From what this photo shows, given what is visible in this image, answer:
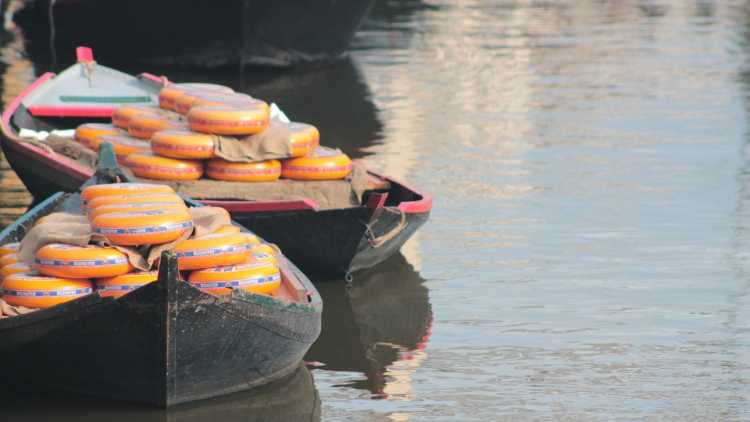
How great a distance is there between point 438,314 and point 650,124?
337 inches

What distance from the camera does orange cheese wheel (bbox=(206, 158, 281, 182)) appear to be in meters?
11.6

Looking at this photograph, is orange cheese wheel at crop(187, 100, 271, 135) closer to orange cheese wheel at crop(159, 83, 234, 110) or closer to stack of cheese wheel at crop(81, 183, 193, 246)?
orange cheese wheel at crop(159, 83, 234, 110)

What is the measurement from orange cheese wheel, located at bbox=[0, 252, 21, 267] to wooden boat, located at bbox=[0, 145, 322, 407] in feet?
2.13

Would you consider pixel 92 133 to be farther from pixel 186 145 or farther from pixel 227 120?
pixel 227 120

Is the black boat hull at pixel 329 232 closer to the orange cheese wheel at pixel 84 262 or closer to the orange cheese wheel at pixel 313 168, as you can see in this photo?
the orange cheese wheel at pixel 313 168

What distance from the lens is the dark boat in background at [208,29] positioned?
23.6 meters

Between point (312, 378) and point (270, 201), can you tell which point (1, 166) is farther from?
point (312, 378)

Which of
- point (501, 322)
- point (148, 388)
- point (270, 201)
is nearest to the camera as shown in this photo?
point (148, 388)

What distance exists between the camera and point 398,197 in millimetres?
12055

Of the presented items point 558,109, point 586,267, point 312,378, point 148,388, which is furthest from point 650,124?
point 148,388

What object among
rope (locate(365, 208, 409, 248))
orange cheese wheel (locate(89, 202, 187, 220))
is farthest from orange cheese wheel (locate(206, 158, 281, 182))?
orange cheese wheel (locate(89, 202, 187, 220))

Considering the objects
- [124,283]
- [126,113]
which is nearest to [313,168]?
[126,113]

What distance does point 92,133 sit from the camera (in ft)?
42.1

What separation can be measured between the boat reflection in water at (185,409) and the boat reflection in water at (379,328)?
0.48m
